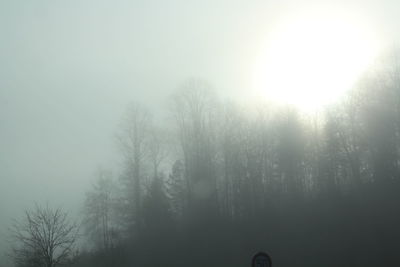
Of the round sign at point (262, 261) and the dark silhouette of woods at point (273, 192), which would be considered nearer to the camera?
the round sign at point (262, 261)

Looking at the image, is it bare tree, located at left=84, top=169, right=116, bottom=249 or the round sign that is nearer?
the round sign

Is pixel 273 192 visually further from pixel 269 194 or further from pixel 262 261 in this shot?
pixel 262 261

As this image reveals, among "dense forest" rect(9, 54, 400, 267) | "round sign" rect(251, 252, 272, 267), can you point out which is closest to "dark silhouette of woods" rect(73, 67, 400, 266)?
"dense forest" rect(9, 54, 400, 267)

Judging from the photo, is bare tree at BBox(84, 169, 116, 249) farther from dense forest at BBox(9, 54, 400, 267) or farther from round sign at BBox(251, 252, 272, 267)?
round sign at BBox(251, 252, 272, 267)

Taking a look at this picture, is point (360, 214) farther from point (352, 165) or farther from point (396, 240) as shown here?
point (352, 165)

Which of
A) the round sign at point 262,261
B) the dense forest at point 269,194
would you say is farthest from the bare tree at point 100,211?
the round sign at point 262,261

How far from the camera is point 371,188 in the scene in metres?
46.5

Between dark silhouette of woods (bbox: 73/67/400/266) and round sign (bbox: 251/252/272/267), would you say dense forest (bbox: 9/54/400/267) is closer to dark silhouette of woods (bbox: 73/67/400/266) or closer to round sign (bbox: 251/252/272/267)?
dark silhouette of woods (bbox: 73/67/400/266)

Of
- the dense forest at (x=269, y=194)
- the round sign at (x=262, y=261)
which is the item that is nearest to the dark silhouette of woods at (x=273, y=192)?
the dense forest at (x=269, y=194)

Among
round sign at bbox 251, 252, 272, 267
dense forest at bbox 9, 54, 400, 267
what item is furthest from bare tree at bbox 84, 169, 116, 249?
round sign at bbox 251, 252, 272, 267

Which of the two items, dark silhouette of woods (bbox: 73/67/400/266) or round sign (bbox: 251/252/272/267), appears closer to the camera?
round sign (bbox: 251/252/272/267)

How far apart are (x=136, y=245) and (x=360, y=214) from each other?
27677mm

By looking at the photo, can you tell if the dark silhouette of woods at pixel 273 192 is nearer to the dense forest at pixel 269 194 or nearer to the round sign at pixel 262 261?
the dense forest at pixel 269 194

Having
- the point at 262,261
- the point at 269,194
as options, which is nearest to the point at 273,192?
the point at 269,194
